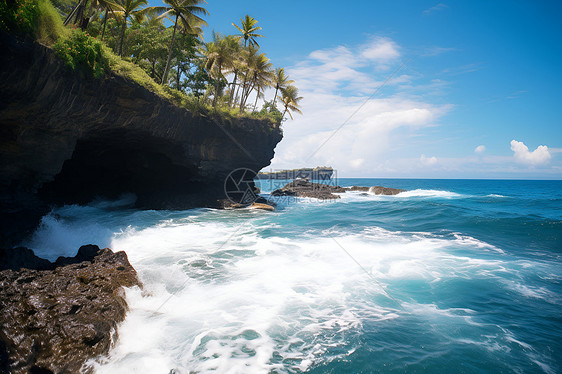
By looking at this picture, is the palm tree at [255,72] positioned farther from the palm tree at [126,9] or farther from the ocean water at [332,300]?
the ocean water at [332,300]

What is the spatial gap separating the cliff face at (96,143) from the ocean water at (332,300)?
2.55 metres

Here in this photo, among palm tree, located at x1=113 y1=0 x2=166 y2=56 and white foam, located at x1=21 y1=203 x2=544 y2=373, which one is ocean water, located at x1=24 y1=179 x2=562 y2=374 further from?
palm tree, located at x1=113 y1=0 x2=166 y2=56

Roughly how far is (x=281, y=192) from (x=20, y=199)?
1016 inches

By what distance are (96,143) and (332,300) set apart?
1499 cm

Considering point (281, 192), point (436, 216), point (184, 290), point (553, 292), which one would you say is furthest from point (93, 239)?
point (281, 192)

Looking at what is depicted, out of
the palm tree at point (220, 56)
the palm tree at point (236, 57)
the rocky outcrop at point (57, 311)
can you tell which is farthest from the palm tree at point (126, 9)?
the rocky outcrop at point (57, 311)

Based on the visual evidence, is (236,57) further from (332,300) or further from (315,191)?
(332,300)

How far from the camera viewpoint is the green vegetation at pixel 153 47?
875 cm

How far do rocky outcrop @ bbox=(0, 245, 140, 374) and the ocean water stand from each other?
1.17 ft

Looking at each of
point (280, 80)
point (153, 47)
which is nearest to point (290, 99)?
point (280, 80)

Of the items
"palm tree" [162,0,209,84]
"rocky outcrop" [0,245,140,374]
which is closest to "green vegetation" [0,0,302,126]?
"palm tree" [162,0,209,84]

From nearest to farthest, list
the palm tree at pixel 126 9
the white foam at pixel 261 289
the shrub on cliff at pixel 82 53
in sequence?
the white foam at pixel 261 289 → the shrub on cliff at pixel 82 53 → the palm tree at pixel 126 9

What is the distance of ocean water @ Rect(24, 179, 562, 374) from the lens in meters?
4.39

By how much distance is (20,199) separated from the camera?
1038cm
